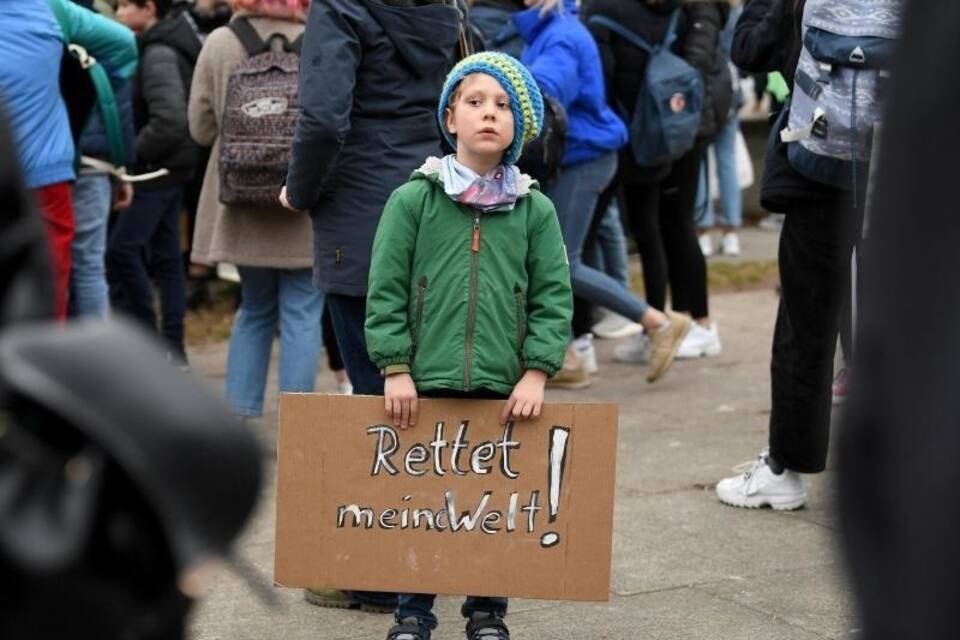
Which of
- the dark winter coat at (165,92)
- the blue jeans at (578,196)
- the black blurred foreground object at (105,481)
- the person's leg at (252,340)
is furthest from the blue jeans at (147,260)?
the black blurred foreground object at (105,481)

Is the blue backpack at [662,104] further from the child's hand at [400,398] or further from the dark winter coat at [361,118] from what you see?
the child's hand at [400,398]

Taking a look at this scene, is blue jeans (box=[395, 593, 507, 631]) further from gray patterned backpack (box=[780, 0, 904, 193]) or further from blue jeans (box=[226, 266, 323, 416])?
blue jeans (box=[226, 266, 323, 416])

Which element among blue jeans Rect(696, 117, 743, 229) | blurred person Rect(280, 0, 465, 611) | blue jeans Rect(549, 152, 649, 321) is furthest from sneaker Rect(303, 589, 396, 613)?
blue jeans Rect(696, 117, 743, 229)

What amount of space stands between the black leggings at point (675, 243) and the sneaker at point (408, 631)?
4554 millimetres

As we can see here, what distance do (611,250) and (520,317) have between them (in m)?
4.85

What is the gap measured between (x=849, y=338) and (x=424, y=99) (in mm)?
1633

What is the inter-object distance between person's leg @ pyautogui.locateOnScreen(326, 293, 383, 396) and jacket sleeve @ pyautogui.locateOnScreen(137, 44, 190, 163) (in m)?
3.29

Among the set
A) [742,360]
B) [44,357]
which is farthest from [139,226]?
[44,357]

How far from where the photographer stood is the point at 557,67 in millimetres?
7453

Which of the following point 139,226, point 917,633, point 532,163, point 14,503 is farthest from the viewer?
point 139,226

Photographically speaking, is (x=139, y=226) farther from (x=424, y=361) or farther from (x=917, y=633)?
(x=917, y=633)

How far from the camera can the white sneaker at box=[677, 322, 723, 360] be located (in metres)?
9.20

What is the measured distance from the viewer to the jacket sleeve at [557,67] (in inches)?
293

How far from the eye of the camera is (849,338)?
586 cm
